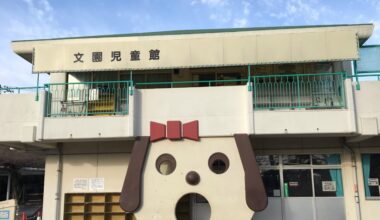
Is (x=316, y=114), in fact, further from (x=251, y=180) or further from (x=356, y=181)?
(x=356, y=181)

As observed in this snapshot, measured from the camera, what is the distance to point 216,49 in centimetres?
1059

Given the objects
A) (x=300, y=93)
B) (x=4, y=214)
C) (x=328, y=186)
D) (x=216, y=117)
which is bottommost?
(x=4, y=214)

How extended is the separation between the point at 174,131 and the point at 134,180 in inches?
68.7

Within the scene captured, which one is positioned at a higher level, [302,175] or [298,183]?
[302,175]

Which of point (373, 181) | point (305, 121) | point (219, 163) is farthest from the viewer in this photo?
point (373, 181)

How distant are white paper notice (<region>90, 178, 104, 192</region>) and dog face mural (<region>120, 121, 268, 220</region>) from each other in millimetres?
2239

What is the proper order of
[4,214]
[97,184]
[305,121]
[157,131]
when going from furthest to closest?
[4,214] < [97,184] < [157,131] < [305,121]

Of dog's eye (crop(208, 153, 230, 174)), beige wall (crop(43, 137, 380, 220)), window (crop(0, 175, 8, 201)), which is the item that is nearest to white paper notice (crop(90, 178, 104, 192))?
beige wall (crop(43, 137, 380, 220))

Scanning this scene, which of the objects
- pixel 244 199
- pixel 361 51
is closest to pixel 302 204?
pixel 244 199

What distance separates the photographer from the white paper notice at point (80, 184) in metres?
11.9

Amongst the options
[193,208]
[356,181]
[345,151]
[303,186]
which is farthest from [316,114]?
[193,208]

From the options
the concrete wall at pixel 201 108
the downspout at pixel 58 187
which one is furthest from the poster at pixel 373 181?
the downspout at pixel 58 187

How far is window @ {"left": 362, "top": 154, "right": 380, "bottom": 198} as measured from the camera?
36.8ft

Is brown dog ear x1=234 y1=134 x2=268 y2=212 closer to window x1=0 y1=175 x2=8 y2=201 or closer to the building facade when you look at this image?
the building facade
